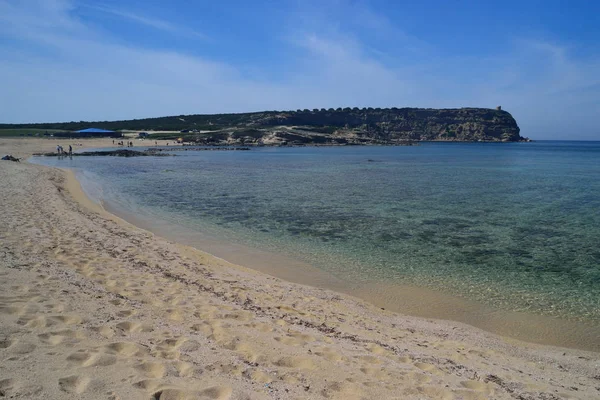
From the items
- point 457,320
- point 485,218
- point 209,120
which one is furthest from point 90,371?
point 209,120

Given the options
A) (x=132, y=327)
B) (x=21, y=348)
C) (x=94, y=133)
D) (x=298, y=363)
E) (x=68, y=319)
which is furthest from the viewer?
(x=94, y=133)

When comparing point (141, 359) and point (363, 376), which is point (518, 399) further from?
point (141, 359)

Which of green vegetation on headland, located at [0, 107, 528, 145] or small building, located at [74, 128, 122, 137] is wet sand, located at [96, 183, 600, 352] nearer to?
small building, located at [74, 128, 122, 137]

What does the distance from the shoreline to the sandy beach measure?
47cm

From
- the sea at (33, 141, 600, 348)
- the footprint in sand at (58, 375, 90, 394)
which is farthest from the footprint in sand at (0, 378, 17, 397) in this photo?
the sea at (33, 141, 600, 348)

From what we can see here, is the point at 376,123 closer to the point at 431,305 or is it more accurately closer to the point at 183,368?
the point at 431,305

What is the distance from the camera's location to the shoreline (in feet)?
25.2

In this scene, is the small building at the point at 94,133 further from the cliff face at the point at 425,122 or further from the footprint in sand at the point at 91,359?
the footprint in sand at the point at 91,359

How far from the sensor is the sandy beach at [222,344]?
4.20 m

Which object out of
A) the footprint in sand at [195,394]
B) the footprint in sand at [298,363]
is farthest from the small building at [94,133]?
the footprint in sand at [195,394]

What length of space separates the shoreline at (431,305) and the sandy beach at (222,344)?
47 centimetres

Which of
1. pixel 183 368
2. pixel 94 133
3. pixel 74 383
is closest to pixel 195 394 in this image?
pixel 183 368

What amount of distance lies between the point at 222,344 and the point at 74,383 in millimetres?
1964

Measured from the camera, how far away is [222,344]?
17.8 feet
